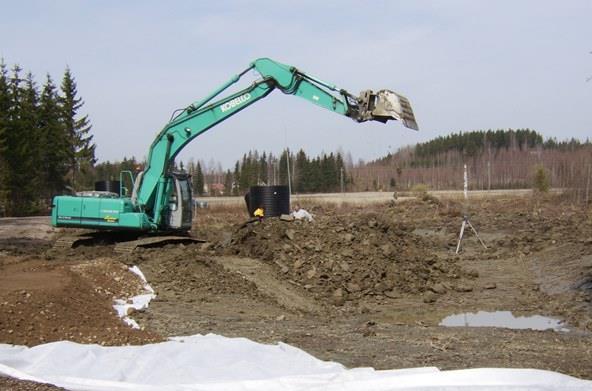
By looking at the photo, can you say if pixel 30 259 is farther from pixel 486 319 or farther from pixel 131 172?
pixel 486 319

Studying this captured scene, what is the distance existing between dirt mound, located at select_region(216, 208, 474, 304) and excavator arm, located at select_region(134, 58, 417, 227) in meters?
2.42

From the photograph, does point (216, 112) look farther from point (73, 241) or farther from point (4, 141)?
point (4, 141)

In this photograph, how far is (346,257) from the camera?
13281mm

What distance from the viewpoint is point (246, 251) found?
14094mm

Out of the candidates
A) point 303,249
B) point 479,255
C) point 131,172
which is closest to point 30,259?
point 131,172

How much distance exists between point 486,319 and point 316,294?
122 inches

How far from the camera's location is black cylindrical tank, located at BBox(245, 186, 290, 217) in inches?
757

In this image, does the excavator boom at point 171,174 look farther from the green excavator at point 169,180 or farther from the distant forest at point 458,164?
the distant forest at point 458,164

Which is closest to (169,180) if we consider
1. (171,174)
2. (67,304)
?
(171,174)

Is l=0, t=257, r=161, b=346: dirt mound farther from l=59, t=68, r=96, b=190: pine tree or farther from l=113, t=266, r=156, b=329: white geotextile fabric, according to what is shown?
l=59, t=68, r=96, b=190: pine tree

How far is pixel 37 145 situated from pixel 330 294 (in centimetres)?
3512

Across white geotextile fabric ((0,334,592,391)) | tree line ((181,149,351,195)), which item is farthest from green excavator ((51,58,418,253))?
tree line ((181,149,351,195))

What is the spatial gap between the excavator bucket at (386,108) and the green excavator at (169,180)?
101 centimetres

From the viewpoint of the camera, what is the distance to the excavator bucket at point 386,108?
41.9 ft
